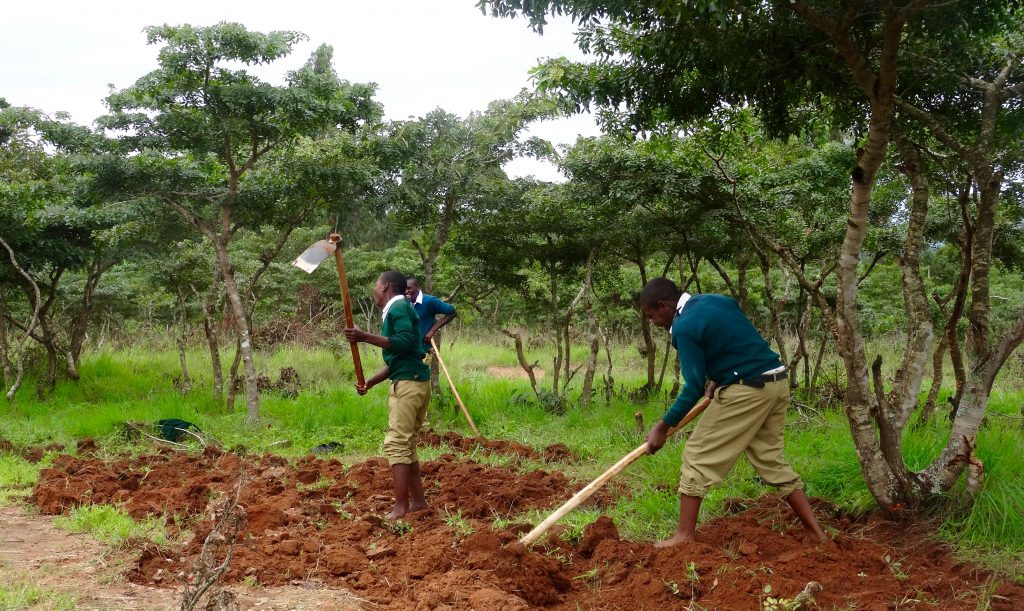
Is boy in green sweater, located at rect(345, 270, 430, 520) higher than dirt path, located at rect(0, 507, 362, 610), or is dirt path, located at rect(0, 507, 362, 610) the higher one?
boy in green sweater, located at rect(345, 270, 430, 520)

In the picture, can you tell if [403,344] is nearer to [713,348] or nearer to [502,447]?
[713,348]

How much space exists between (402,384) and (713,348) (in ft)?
7.30

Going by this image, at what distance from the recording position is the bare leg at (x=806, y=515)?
4309 millimetres

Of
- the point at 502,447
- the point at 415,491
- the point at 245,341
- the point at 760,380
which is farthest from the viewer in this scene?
the point at 245,341

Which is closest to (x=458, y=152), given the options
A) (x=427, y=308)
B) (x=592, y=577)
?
(x=427, y=308)

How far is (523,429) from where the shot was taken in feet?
29.5

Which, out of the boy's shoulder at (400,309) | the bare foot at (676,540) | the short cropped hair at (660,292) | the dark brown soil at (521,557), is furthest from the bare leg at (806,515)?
the boy's shoulder at (400,309)

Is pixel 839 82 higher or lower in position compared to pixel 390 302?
higher

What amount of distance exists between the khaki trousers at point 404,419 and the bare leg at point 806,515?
2477 mm

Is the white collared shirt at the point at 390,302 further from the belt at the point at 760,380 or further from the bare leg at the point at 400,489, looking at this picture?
the belt at the point at 760,380

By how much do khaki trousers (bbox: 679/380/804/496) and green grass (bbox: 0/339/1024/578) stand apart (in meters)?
0.76

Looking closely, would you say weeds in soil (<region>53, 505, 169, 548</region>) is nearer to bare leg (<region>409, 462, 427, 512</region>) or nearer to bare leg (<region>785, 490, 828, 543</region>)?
bare leg (<region>409, 462, 427, 512</region>)

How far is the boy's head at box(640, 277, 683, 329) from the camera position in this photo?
4422mm

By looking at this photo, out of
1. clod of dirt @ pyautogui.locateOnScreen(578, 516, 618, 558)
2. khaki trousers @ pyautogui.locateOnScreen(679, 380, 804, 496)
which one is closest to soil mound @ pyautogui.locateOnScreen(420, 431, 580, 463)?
clod of dirt @ pyautogui.locateOnScreen(578, 516, 618, 558)
